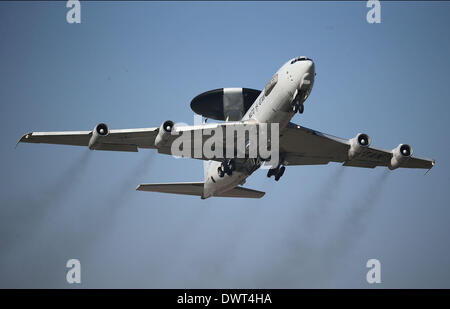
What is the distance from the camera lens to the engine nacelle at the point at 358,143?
43156 mm

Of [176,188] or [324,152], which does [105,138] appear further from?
[324,152]

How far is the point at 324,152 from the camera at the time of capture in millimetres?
47875

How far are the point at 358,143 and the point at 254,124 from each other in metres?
9.49

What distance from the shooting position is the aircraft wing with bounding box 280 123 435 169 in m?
43.7

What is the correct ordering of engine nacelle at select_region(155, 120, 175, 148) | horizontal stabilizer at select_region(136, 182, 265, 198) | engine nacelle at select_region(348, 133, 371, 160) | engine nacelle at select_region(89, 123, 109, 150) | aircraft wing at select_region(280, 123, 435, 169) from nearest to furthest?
engine nacelle at select_region(89, 123, 109, 150)
engine nacelle at select_region(155, 120, 175, 148)
engine nacelle at select_region(348, 133, 371, 160)
aircraft wing at select_region(280, 123, 435, 169)
horizontal stabilizer at select_region(136, 182, 265, 198)

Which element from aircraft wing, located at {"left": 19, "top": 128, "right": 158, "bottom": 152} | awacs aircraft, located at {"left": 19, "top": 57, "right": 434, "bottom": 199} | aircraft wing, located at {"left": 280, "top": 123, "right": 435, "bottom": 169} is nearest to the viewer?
awacs aircraft, located at {"left": 19, "top": 57, "right": 434, "bottom": 199}

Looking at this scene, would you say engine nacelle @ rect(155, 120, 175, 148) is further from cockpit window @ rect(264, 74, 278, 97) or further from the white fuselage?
cockpit window @ rect(264, 74, 278, 97)

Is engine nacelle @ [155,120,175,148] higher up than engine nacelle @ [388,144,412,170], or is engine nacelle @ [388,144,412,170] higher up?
engine nacelle @ [155,120,175,148]

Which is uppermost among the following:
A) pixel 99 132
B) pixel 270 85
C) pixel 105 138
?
pixel 270 85

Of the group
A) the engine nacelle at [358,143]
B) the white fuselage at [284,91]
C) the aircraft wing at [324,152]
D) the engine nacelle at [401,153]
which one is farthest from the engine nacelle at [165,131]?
the engine nacelle at [401,153]

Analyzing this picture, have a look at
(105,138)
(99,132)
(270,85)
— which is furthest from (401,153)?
(99,132)

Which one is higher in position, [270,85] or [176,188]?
[270,85]

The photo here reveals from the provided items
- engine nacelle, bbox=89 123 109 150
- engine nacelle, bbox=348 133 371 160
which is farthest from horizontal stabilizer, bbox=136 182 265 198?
engine nacelle, bbox=348 133 371 160
